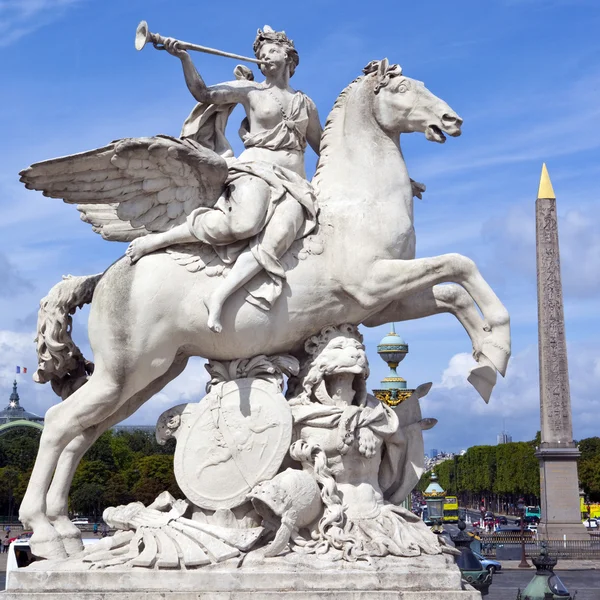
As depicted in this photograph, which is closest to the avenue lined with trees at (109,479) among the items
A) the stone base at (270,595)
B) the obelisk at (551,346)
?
the obelisk at (551,346)

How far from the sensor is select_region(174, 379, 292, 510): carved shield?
7.88 meters

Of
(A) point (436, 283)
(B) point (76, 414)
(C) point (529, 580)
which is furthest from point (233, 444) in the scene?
(C) point (529, 580)

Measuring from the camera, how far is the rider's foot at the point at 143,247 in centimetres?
817

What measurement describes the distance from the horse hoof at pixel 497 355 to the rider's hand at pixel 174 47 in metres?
3.20

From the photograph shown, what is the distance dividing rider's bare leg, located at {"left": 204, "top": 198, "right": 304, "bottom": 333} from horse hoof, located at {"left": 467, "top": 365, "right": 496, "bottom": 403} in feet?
5.55

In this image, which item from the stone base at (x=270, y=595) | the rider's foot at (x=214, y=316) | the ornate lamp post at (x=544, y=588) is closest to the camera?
the stone base at (x=270, y=595)

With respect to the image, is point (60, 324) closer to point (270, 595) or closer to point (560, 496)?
point (270, 595)

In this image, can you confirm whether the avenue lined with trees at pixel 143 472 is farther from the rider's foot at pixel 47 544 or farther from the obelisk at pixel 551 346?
the rider's foot at pixel 47 544

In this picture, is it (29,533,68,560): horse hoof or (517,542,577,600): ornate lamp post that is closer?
(29,533,68,560): horse hoof

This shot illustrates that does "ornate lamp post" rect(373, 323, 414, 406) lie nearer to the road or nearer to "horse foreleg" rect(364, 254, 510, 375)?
the road

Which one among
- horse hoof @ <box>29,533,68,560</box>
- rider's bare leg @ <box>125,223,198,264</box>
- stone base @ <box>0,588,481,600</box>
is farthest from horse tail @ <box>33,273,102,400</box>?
stone base @ <box>0,588,481,600</box>

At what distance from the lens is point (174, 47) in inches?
325

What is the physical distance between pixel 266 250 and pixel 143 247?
3.13 ft

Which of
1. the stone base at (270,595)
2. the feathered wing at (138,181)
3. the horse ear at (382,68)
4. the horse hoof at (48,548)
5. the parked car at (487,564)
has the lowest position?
the parked car at (487,564)
